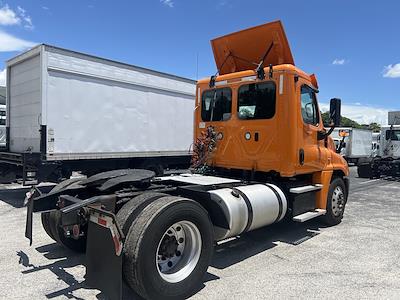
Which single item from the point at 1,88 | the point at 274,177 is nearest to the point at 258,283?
the point at 274,177

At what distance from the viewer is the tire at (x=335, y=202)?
7102mm

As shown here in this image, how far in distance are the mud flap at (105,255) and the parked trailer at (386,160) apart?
54.5 ft

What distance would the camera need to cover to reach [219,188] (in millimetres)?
5277

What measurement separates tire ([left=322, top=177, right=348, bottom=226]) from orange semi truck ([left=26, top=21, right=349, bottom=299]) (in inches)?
0.9

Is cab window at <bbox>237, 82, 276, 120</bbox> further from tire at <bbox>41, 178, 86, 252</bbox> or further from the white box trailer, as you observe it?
the white box trailer

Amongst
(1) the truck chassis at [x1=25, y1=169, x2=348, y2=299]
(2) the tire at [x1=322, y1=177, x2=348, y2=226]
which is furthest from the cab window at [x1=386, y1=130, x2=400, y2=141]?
(1) the truck chassis at [x1=25, y1=169, x2=348, y2=299]

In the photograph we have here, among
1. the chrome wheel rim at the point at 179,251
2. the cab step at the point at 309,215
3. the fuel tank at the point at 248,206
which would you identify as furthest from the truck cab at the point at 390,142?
the chrome wheel rim at the point at 179,251

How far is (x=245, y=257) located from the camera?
5.35 meters

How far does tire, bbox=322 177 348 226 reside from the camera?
23.3 feet

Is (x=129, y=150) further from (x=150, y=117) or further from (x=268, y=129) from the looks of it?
(x=268, y=129)

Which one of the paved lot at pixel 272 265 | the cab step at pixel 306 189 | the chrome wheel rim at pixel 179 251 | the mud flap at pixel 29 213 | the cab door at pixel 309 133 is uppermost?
the cab door at pixel 309 133

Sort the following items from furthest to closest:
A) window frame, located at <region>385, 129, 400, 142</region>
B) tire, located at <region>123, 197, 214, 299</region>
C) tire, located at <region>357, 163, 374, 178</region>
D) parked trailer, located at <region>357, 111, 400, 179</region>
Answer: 1. window frame, located at <region>385, 129, 400, 142</region>
2. tire, located at <region>357, 163, 374, 178</region>
3. parked trailer, located at <region>357, 111, 400, 179</region>
4. tire, located at <region>123, 197, 214, 299</region>

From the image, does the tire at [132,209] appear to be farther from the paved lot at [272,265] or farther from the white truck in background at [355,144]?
the white truck in background at [355,144]

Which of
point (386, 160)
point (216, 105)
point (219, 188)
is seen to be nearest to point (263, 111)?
point (216, 105)
